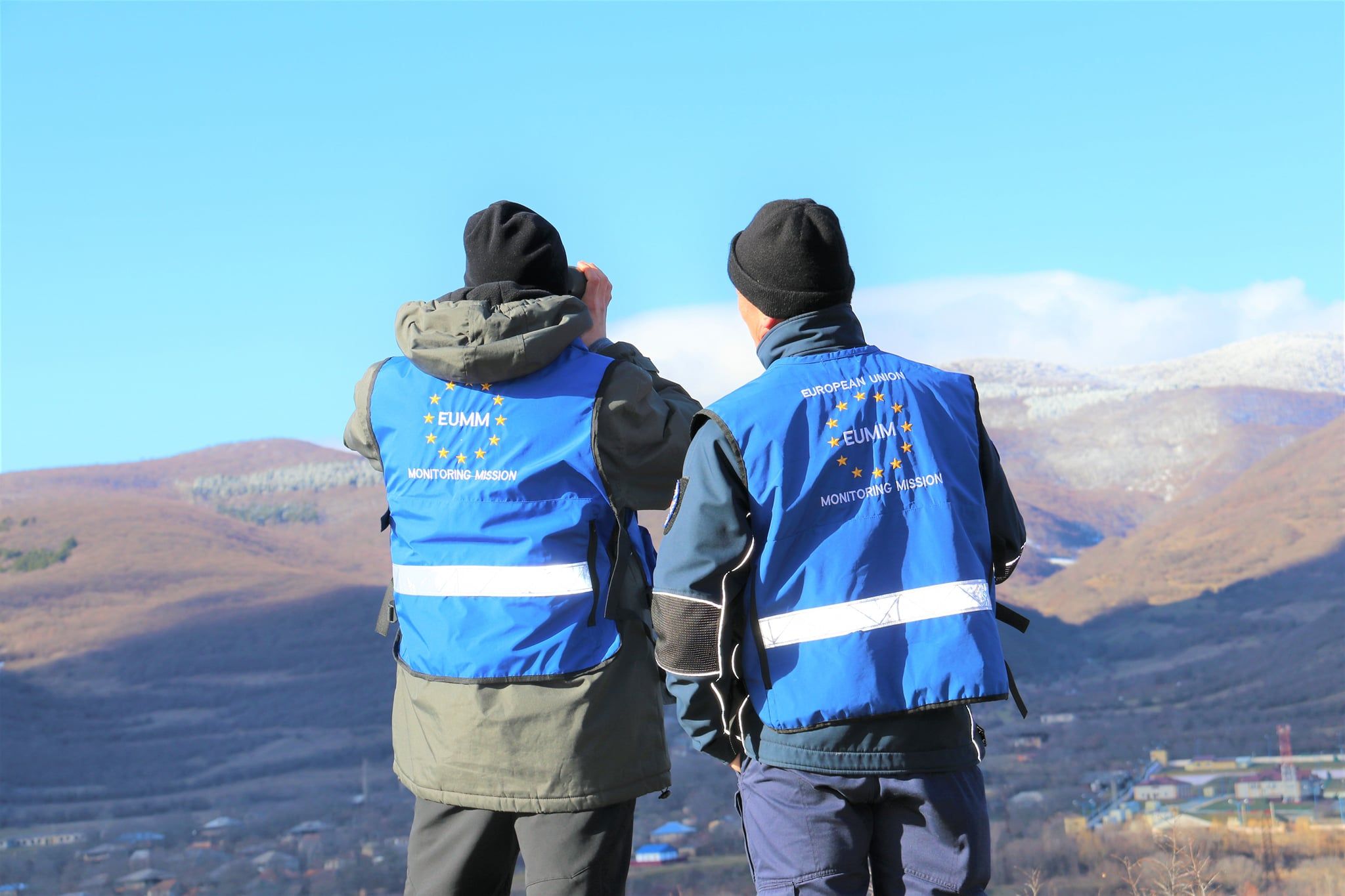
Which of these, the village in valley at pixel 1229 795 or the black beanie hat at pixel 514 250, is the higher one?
the black beanie hat at pixel 514 250

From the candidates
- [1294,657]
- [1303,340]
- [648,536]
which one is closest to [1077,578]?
[1294,657]

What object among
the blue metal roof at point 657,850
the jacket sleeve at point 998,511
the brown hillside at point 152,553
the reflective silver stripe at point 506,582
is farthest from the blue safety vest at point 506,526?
the brown hillside at point 152,553

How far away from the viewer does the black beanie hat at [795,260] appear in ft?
7.54

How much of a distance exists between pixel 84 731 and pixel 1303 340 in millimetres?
122133

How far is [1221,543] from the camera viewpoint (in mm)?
99812

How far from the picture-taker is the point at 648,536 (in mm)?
2645

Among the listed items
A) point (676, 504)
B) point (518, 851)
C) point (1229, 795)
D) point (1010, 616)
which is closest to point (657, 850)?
point (1229, 795)

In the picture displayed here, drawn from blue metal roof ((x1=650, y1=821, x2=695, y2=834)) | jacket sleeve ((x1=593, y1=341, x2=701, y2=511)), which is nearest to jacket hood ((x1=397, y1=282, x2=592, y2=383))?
jacket sleeve ((x1=593, y1=341, x2=701, y2=511))

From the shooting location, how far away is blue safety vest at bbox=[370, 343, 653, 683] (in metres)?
2.51

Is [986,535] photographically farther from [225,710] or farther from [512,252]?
[225,710]

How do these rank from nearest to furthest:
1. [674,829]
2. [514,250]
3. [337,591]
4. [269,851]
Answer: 1. [514,250]
2. [674,829]
3. [269,851]
4. [337,591]

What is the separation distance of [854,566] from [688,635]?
0.30 m

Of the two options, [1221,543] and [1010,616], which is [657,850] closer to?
[1010,616]

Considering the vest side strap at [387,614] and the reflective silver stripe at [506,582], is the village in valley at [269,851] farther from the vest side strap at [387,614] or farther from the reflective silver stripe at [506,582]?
the reflective silver stripe at [506,582]
